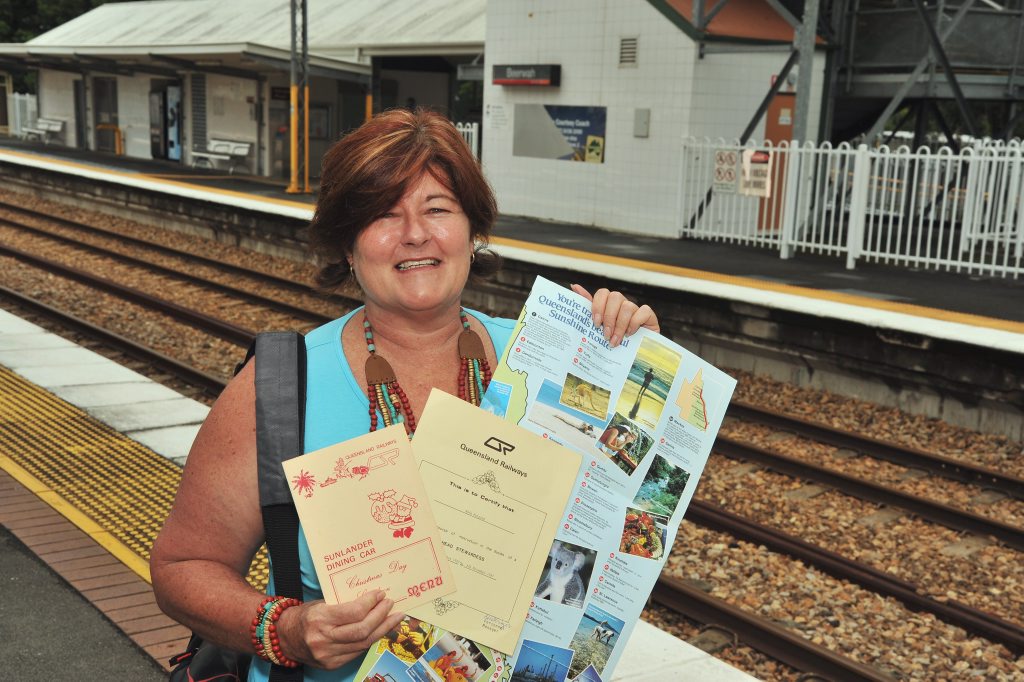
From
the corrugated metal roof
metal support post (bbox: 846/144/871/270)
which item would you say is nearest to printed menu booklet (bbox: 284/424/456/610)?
metal support post (bbox: 846/144/871/270)

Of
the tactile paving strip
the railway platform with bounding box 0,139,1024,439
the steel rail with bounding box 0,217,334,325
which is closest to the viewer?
the tactile paving strip

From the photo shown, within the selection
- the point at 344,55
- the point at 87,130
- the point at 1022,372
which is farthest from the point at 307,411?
the point at 87,130

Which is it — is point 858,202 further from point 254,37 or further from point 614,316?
point 254,37

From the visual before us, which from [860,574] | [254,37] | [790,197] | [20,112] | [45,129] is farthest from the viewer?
[20,112]

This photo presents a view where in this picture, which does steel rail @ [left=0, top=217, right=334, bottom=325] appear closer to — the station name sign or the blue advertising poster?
the blue advertising poster

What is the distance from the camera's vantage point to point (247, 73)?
2953cm

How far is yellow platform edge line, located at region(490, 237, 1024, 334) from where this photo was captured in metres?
10.2

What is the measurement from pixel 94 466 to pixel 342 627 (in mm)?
5398

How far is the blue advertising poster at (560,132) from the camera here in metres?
19.3

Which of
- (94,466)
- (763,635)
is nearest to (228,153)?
(94,466)

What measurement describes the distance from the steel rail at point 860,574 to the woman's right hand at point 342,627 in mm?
4409

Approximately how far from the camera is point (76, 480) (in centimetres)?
632

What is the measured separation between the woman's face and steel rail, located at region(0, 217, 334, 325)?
30.3ft

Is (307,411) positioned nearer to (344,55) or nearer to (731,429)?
(731,429)
